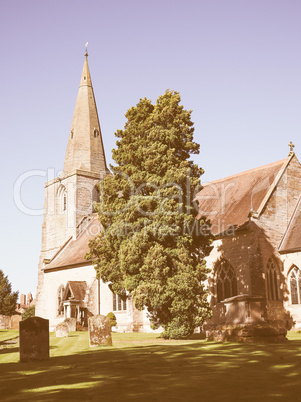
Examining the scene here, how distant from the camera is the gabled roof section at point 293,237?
27673mm

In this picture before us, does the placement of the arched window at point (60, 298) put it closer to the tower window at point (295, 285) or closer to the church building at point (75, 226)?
the church building at point (75, 226)

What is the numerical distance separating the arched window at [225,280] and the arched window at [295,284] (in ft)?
11.2

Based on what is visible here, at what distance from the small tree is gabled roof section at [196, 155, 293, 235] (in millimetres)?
31085

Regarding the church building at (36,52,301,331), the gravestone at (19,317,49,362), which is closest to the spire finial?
the church building at (36,52,301,331)

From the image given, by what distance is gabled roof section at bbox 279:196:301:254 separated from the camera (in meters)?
27.7

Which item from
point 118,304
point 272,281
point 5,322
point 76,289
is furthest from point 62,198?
point 272,281

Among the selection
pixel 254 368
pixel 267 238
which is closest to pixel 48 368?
pixel 254 368

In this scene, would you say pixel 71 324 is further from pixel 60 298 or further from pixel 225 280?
pixel 225 280

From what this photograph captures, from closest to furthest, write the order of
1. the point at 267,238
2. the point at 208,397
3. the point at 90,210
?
the point at 208,397 → the point at 267,238 → the point at 90,210

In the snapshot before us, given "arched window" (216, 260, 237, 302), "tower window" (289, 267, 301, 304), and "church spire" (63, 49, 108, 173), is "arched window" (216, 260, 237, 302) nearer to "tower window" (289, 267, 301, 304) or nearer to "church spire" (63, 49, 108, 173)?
"tower window" (289, 267, 301, 304)

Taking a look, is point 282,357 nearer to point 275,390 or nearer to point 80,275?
point 275,390

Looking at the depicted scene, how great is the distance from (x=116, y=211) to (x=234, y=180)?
42.6ft

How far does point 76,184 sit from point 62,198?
11.4 ft

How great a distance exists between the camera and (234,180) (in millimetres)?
34312
